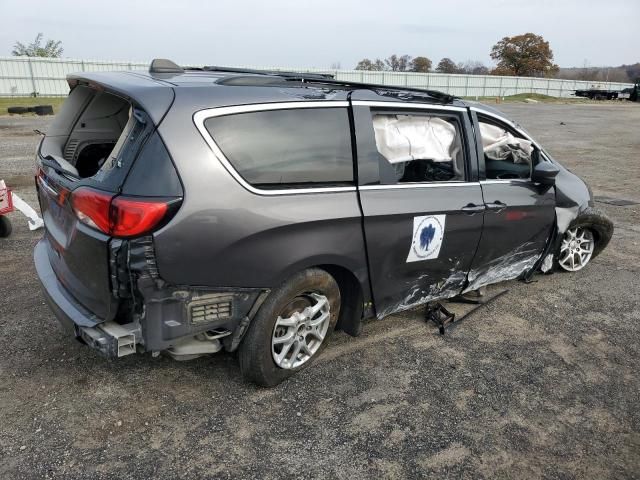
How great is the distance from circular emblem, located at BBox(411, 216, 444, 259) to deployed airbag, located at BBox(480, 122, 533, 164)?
1254 millimetres

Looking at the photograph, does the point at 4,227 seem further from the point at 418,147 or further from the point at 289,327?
the point at 418,147

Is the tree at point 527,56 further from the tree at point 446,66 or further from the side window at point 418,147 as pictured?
the side window at point 418,147

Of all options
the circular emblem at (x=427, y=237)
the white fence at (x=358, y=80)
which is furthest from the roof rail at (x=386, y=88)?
the white fence at (x=358, y=80)

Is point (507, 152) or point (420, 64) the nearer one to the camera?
point (507, 152)

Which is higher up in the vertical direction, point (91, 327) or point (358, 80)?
point (358, 80)

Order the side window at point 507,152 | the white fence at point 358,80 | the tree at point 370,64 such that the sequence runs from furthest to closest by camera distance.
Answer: the tree at point 370,64, the white fence at point 358,80, the side window at point 507,152

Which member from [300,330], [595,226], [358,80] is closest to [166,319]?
[300,330]

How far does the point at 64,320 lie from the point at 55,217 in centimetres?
66

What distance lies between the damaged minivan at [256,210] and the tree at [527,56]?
92994mm

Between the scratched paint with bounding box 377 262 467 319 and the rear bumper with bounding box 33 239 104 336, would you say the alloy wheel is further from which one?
the rear bumper with bounding box 33 239 104 336

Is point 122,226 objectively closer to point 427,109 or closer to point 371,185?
point 371,185

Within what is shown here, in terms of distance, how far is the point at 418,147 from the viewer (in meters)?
3.64

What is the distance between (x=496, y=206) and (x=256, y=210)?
204cm

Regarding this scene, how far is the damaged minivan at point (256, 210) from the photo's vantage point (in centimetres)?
257
